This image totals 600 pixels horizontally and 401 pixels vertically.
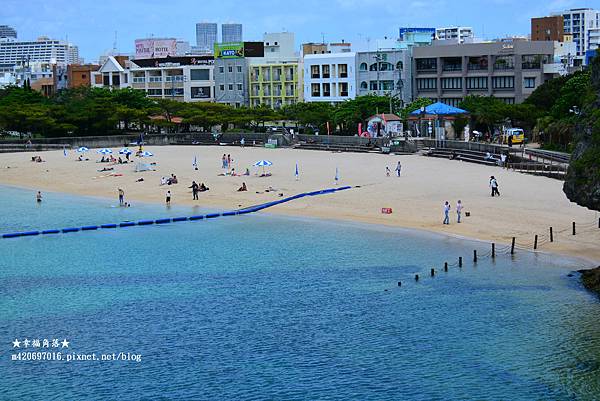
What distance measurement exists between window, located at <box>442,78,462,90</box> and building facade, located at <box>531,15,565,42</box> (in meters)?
51.8

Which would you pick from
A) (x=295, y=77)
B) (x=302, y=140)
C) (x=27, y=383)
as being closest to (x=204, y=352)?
(x=27, y=383)

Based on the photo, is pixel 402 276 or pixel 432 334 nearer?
pixel 432 334

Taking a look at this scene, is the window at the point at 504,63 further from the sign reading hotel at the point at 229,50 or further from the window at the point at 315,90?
the sign reading hotel at the point at 229,50

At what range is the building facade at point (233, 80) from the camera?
Answer: 461ft

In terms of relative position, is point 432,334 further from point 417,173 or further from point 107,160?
point 107,160

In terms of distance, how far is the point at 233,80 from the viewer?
463 feet

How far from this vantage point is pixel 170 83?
14788 centimetres

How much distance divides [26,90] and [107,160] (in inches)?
1966

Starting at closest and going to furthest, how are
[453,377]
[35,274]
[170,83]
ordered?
[453,377] < [35,274] < [170,83]

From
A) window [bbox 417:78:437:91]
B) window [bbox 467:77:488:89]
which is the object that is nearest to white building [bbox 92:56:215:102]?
window [bbox 417:78:437:91]

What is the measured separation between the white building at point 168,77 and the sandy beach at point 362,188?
42.5 m

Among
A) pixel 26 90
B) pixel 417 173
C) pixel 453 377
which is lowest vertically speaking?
pixel 453 377

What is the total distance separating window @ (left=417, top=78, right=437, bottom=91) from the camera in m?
121

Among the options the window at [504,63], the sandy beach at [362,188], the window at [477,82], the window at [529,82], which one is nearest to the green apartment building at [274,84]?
the window at [477,82]
